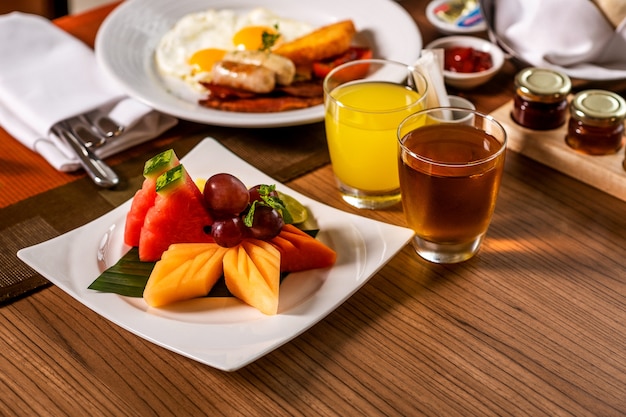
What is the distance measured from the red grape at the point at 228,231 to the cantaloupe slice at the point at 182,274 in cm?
2

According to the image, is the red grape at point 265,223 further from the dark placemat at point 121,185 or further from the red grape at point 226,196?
the dark placemat at point 121,185

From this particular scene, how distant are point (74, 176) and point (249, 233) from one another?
568mm

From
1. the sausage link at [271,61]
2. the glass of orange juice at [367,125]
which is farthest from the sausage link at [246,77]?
the glass of orange juice at [367,125]

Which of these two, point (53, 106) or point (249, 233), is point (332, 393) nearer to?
point (249, 233)

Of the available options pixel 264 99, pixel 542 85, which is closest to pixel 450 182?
pixel 542 85

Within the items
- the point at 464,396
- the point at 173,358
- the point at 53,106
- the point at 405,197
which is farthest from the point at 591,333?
the point at 53,106

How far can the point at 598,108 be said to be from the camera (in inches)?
56.1

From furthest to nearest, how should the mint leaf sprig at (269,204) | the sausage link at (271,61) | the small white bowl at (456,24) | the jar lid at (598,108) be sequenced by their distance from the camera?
1. the small white bowl at (456,24)
2. the sausage link at (271,61)
3. the jar lid at (598,108)
4. the mint leaf sprig at (269,204)

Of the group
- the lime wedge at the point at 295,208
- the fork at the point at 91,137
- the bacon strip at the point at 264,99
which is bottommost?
the bacon strip at the point at 264,99

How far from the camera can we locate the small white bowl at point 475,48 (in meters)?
1.75

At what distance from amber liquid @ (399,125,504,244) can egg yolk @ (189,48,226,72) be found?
79 centimetres

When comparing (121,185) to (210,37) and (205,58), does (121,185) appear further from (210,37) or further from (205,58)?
(210,37)

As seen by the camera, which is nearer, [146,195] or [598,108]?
[146,195]

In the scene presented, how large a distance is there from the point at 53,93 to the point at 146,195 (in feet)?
2.19
